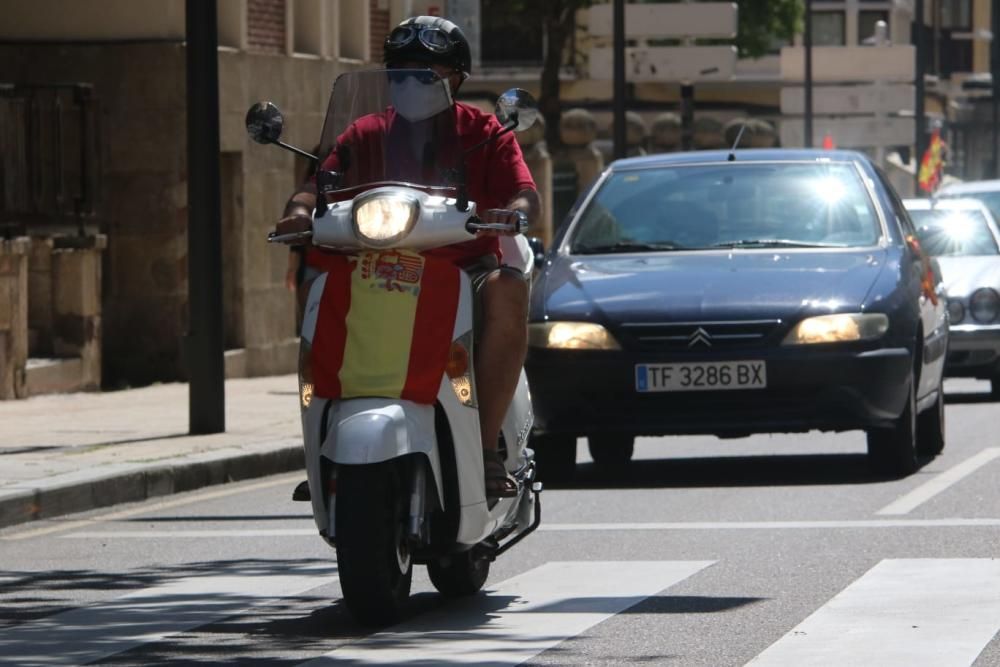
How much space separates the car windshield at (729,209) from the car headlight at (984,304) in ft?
20.1

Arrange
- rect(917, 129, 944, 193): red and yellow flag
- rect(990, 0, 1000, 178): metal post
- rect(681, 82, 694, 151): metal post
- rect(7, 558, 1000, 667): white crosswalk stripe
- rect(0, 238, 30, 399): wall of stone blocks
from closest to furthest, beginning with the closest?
1. rect(7, 558, 1000, 667): white crosswalk stripe
2. rect(0, 238, 30, 399): wall of stone blocks
3. rect(681, 82, 694, 151): metal post
4. rect(917, 129, 944, 193): red and yellow flag
5. rect(990, 0, 1000, 178): metal post

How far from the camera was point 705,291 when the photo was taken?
12617 mm

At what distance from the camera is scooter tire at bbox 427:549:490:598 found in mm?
8508

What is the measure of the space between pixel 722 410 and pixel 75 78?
1122cm

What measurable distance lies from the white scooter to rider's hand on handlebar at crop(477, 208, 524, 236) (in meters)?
0.03

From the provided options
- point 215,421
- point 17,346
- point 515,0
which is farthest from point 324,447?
point 515,0

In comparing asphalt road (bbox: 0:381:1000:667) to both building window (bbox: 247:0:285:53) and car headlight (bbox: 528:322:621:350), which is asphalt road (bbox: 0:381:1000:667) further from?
building window (bbox: 247:0:285:53)

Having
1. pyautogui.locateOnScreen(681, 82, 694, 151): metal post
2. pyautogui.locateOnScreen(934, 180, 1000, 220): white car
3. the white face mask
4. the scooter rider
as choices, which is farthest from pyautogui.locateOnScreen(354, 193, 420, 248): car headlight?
pyautogui.locateOnScreen(681, 82, 694, 151): metal post

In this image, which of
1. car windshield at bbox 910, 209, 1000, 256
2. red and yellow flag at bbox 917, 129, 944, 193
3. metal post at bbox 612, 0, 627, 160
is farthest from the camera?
red and yellow flag at bbox 917, 129, 944, 193

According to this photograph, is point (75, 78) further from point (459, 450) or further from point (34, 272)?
point (459, 450)

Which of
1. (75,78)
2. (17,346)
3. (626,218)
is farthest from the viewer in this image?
(75,78)

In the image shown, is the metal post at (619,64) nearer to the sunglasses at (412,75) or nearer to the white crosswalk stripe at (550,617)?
the white crosswalk stripe at (550,617)

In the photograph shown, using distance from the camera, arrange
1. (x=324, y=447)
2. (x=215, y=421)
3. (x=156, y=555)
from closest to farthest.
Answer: (x=324, y=447)
(x=156, y=555)
(x=215, y=421)

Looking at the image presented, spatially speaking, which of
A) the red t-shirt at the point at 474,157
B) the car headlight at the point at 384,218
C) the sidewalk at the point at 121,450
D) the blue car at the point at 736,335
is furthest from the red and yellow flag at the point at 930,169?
the car headlight at the point at 384,218
